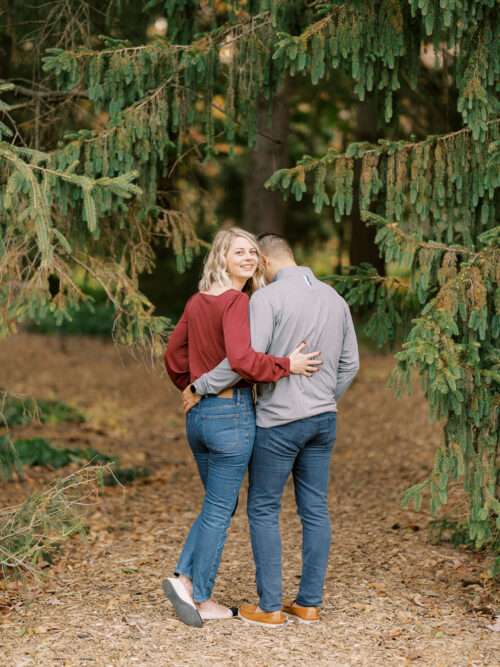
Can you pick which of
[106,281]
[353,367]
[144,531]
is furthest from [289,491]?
[353,367]

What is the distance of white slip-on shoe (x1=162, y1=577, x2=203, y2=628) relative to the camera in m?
4.40

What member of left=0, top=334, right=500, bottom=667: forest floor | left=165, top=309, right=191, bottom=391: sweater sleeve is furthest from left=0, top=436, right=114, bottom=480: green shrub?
left=165, top=309, right=191, bottom=391: sweater sleeve

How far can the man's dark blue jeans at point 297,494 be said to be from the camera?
432 centimetres

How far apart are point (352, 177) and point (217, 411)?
169 centimetres

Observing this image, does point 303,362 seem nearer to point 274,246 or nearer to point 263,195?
point 274,246

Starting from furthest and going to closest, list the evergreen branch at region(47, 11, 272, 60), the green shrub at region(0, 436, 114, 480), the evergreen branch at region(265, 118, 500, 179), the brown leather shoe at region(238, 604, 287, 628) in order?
the green shrub at region(0, 436, 114, 480)
the evergreen branch at region(47, 11, 272, 60)
the evergreen branch at region(265, 118, 500, 179)
the brown leather shoe at region(238, 604, 287, 628)

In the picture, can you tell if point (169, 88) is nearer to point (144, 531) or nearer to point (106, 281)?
point (106, 281)

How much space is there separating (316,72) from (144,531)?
Result: 3.39 m

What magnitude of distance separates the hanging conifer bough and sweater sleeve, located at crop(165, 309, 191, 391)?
72 centimetres

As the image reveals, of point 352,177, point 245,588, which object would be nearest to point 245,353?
point 352,177

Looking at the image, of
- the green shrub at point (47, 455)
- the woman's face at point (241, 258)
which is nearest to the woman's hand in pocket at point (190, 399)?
the woman's face at point (241, 258)

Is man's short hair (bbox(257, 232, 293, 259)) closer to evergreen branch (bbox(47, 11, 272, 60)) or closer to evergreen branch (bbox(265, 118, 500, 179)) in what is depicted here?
evergreen branch (bbox(265, 118, 500, 179))

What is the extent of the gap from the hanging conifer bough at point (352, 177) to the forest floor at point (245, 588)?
0.52m

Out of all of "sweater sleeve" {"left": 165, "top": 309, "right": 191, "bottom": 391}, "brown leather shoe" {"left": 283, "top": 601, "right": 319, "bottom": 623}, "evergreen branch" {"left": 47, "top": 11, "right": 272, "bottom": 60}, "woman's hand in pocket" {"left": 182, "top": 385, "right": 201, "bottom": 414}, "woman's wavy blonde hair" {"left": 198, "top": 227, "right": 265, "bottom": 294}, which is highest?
"evergreen branch" {"left": 47, "top": 11, "right": 272, "bottom": 60}
